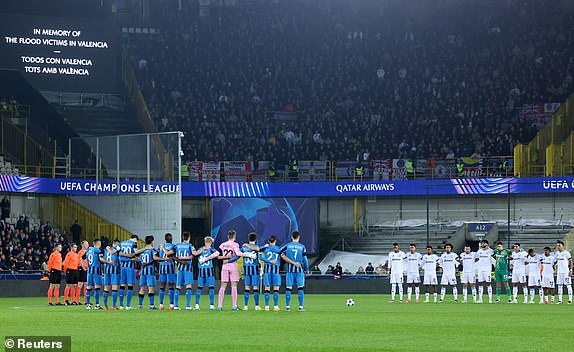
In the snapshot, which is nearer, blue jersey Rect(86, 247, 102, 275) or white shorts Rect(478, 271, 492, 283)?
blue jersey Rect(86, 247, 102, 275)

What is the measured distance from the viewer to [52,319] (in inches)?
1024

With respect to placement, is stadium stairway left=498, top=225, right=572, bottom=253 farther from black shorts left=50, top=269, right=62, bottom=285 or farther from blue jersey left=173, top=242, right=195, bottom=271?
blue jersey left=173, top=242, right=195, bottom=271

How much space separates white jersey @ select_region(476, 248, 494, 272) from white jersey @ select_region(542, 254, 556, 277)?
183cm

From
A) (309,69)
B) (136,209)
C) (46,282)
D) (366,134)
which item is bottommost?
(46,282)

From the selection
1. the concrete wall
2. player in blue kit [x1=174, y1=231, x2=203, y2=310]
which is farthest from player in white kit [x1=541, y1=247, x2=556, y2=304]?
the concrete wall

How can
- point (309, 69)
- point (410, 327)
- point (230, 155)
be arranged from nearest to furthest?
point (410, 327) < point (230, 155) < point (309, 69)

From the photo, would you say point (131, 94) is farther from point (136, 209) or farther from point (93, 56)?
point (136, 209)

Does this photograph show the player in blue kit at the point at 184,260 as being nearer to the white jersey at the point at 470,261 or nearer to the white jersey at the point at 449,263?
the white jersey at the point at 449,263

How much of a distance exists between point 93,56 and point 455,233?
2053cm

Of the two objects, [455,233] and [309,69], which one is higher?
[309,69]

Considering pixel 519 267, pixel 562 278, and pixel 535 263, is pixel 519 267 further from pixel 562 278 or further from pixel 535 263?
pixel 562 278

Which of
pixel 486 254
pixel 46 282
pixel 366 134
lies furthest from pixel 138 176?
pixel 366 134

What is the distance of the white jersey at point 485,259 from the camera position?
1556 inches

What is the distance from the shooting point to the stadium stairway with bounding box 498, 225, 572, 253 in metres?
55.6
